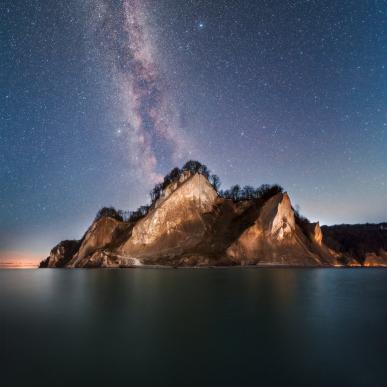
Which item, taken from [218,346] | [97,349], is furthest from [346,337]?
[97,349]

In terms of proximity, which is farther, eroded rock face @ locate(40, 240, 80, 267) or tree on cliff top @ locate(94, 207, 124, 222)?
eroded rock face @ locate(40, 240, 80, 267)

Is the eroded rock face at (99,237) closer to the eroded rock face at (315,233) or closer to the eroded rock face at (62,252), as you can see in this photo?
the eroded rock face at (62,252)

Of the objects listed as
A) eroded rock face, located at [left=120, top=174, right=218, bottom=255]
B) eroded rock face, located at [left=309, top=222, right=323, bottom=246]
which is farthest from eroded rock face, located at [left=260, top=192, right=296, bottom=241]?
eroded rock face, located at [left=120, top=174, right=218, bottom=255]

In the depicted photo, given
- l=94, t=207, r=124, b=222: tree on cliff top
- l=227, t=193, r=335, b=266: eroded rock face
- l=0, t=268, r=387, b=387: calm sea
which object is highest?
l=94, t=207, r=124, b=222: tree on cliff top

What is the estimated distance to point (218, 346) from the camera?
25.5 ft

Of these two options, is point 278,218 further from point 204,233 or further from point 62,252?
point 62,252

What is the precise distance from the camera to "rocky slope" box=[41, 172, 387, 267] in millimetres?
70625

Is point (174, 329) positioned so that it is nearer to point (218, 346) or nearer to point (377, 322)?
point (218, 346)

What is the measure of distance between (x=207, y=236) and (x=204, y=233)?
3.45ft

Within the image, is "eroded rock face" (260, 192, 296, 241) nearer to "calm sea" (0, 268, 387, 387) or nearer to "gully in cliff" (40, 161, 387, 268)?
"gully in cliff" (40, 161, 387, 268)

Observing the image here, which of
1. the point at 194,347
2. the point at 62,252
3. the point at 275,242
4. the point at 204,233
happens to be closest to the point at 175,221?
the point at 204,233

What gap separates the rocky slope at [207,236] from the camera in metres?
70.6

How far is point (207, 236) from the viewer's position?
77.4m

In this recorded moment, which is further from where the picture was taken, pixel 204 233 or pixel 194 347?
pixel 204 233
